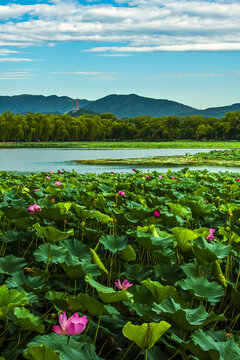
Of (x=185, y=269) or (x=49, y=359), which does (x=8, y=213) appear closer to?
(x=185, y=269)

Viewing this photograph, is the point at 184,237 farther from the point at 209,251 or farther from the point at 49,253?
the point at 49,253

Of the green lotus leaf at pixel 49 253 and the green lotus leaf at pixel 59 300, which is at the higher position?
the green lotus leaf at pixel 49 253

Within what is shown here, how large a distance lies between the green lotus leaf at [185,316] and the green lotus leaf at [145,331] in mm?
165

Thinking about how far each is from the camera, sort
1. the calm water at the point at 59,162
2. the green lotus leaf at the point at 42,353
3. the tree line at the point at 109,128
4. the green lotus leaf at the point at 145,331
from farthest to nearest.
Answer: the tree line at the point at 109,128 < the calm water at the point at 59,162 < the green lotus leaf at the point at 145,331 < the green lotus leaf at the point at 42,353

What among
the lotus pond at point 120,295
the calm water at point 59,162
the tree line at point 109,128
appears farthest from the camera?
the tree line at point 109,128

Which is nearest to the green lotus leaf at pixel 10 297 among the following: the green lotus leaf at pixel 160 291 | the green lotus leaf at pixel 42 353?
the green lotus leaf at pixel 42 353

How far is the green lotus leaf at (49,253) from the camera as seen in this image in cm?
183

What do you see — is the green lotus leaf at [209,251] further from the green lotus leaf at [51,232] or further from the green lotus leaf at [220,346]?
the green lotus leaf at [51,232]

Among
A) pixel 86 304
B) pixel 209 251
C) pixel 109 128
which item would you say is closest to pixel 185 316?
pixel 86 304

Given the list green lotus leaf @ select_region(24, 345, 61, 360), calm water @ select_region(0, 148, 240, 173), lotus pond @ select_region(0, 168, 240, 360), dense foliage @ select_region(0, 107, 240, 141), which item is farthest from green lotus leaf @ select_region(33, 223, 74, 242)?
dense foliage @ select_region(0, 107, 240, 141)

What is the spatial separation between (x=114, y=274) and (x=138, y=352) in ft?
2.02

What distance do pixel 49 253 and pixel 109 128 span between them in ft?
292

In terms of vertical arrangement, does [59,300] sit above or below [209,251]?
below

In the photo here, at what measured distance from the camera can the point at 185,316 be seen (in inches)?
47.0
